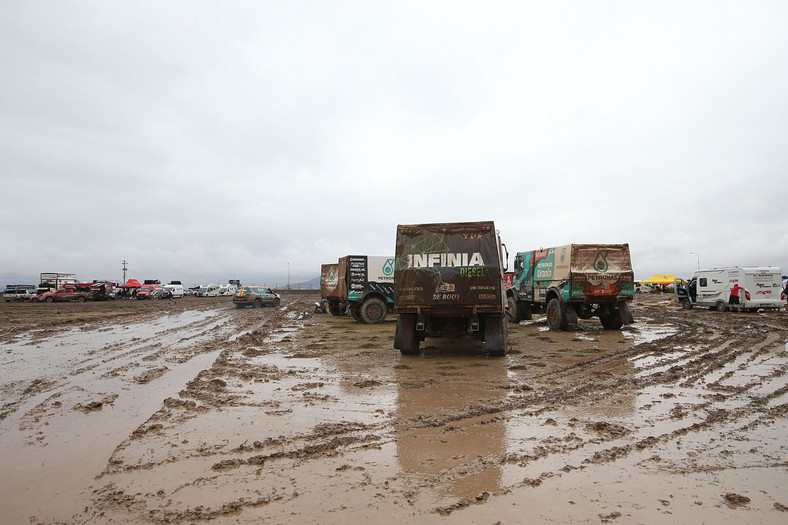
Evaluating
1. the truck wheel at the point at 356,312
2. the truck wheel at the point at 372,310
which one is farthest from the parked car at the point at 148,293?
the truck wheel at the point at 372,310

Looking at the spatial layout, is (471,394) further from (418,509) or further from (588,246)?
(588,246)

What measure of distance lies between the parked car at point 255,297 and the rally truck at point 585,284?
72.3 ft

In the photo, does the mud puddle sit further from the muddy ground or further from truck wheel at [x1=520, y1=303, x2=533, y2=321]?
truck wheel at [x1=520, y1=303, x2=533, y2=321]

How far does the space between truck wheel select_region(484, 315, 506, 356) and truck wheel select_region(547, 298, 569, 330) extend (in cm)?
543

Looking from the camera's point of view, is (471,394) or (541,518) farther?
(471,394)

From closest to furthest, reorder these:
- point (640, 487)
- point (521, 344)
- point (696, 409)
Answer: point (640, 487) → point (696, 409) → point (521, 344)

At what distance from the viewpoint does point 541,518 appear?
2992 mm

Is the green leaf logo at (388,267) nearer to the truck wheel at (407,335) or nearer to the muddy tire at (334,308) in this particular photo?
the muddy tire at (334,308)

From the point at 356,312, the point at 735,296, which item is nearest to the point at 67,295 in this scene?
the point at 356,312

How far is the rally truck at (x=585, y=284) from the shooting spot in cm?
1341

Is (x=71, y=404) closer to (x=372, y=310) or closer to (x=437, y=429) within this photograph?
(x=437, y=429)

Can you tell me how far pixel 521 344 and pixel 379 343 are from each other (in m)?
3.77

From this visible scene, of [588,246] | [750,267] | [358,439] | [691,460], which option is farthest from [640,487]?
[750,267]

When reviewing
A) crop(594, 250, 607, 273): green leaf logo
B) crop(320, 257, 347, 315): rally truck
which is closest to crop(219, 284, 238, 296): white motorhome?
crop(320, 257, 347, 315): rally truck
